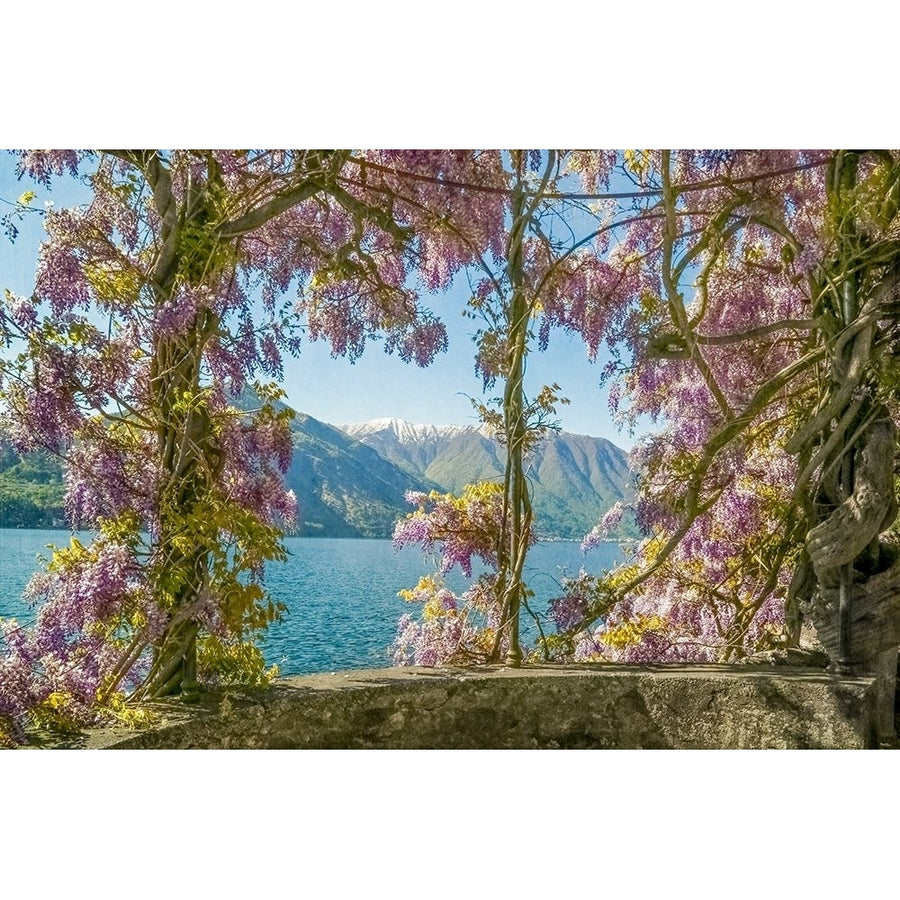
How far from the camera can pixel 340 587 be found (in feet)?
10.3

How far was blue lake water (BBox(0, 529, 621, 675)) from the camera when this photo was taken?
2885 mm

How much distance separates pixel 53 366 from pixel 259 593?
96cm

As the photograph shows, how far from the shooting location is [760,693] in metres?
2.91

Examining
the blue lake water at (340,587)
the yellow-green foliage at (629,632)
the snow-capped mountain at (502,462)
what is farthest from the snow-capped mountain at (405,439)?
the yellow-green foliage at (629,632)

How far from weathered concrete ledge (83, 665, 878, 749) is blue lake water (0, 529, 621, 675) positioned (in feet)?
0.58

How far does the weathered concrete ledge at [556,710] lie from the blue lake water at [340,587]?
18 cm

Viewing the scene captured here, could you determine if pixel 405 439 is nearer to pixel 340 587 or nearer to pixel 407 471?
pixel 407 471

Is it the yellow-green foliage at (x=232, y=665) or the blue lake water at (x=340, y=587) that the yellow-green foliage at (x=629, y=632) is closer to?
the blue lake water at (x=340, y=587)

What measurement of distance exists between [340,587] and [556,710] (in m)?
0.86

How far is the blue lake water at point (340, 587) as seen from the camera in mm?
2885
